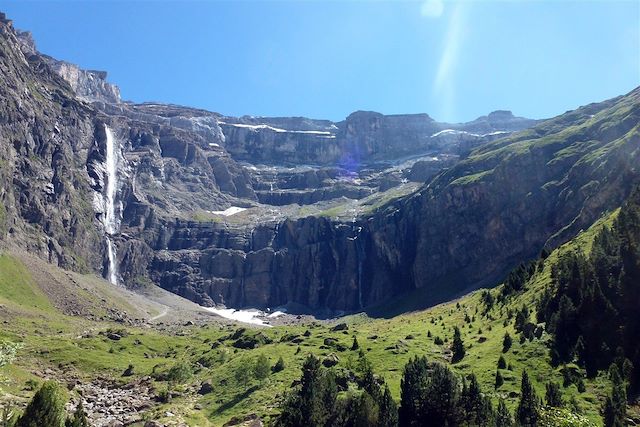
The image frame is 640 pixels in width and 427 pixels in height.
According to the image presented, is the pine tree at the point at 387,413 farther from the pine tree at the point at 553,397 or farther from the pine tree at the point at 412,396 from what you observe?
the pine tree at the point at 553,397

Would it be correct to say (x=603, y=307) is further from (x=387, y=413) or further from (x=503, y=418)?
(x=387, y=413)

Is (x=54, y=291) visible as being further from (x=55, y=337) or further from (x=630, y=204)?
(x=630, y=204)

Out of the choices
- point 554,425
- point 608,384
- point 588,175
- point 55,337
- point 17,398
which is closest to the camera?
point 554,425

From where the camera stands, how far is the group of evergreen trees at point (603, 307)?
72.9m

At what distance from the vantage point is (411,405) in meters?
69.6

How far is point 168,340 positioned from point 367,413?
111143 mm

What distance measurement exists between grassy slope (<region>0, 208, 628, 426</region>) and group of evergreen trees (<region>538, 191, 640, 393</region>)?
386 centimetres

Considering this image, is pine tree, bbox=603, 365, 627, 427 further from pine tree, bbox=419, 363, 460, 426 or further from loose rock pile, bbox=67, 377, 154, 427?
loose rock pile, bbox=67, 377, 154, 427

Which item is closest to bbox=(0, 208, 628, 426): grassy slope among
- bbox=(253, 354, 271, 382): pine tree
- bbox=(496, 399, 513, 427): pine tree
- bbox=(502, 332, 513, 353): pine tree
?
Result: bbox=(502, 332, 513, 353): pine tree

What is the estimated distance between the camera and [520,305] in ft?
350

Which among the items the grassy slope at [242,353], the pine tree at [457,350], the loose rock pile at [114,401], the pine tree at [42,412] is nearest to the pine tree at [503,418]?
the grassy slope at [242,353]

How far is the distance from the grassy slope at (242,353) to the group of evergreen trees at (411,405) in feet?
17.9

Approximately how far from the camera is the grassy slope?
78.4m

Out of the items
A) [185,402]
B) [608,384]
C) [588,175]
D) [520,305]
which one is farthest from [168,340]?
[588,175]
